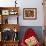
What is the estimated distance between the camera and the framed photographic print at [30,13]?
554 cm

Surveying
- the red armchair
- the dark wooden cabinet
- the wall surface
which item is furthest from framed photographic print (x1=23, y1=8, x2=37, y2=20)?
the red armchair

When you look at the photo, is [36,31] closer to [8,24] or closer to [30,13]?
[30,13]

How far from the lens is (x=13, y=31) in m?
5.45

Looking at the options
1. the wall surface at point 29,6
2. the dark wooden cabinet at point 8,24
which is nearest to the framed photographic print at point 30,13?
the wall surface at point 29,6

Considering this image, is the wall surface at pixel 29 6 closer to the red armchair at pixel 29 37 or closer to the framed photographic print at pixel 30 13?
the framed photographic print at pixel 30 13

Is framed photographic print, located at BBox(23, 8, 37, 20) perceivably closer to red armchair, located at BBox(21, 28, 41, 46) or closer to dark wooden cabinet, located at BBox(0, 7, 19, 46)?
dark wooden cabinet, located at BBox(0, 7, 19, 46)

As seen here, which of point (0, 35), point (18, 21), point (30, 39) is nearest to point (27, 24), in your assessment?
point (18, 21)

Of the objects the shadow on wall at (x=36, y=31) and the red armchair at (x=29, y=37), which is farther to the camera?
the shadow on wall at (x=36, y=31)

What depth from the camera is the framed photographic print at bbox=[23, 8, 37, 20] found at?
5543mm

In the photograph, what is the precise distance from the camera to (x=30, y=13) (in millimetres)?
5559

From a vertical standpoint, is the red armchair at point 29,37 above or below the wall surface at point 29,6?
below

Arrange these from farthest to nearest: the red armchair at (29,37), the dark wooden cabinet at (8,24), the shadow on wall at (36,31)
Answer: the shadow on wall at (36,31) → the dark wooden cabinet at (8,24) → the red armchair at (29,37)

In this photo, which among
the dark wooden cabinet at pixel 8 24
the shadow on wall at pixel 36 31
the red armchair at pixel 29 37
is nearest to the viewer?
the red armchair at pixel 29 37

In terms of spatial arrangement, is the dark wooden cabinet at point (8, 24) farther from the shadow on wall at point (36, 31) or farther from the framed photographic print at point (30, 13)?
the framed photographic print at point (30, 13)
